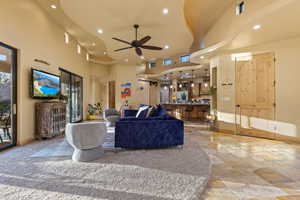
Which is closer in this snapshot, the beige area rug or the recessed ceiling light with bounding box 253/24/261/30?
the beige area rug

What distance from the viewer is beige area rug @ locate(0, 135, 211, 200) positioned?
1.89 metres

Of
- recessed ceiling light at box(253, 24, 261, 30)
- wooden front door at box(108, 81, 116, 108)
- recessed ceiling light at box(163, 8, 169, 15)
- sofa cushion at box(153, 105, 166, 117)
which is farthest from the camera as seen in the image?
wooden front door at box(108, 81, 116, 108)

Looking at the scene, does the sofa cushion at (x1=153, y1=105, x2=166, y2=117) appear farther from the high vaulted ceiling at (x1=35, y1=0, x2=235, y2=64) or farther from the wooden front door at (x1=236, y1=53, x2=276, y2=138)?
the wooden front door at (x1=236, y1=53, x2=276, y2=138)

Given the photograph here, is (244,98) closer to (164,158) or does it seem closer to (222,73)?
(222,73)

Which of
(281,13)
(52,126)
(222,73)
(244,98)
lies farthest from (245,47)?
(52,126)

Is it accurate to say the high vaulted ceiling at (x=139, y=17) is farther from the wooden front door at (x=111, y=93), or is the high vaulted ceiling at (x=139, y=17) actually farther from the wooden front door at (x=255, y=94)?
the wooden front door at (x=111, y=93)

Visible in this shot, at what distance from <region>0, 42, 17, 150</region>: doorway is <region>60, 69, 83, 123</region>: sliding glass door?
2.36m

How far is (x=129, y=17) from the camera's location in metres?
4.68

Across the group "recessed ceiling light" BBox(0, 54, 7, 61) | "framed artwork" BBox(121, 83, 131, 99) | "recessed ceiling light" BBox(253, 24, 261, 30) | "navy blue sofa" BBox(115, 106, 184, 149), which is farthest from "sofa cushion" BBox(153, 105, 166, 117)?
"framed artwork" BBox(121, 83, 131, 99)

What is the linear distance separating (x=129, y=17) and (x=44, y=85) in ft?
10.8

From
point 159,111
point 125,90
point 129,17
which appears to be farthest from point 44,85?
point 125,90

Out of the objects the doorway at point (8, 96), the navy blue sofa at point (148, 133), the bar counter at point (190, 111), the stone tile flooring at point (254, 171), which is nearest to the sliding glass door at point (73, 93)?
the doorway at point (8, 96)

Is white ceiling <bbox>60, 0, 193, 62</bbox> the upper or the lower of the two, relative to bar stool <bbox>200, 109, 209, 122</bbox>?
upper

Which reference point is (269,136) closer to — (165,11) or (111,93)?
(165,11)
